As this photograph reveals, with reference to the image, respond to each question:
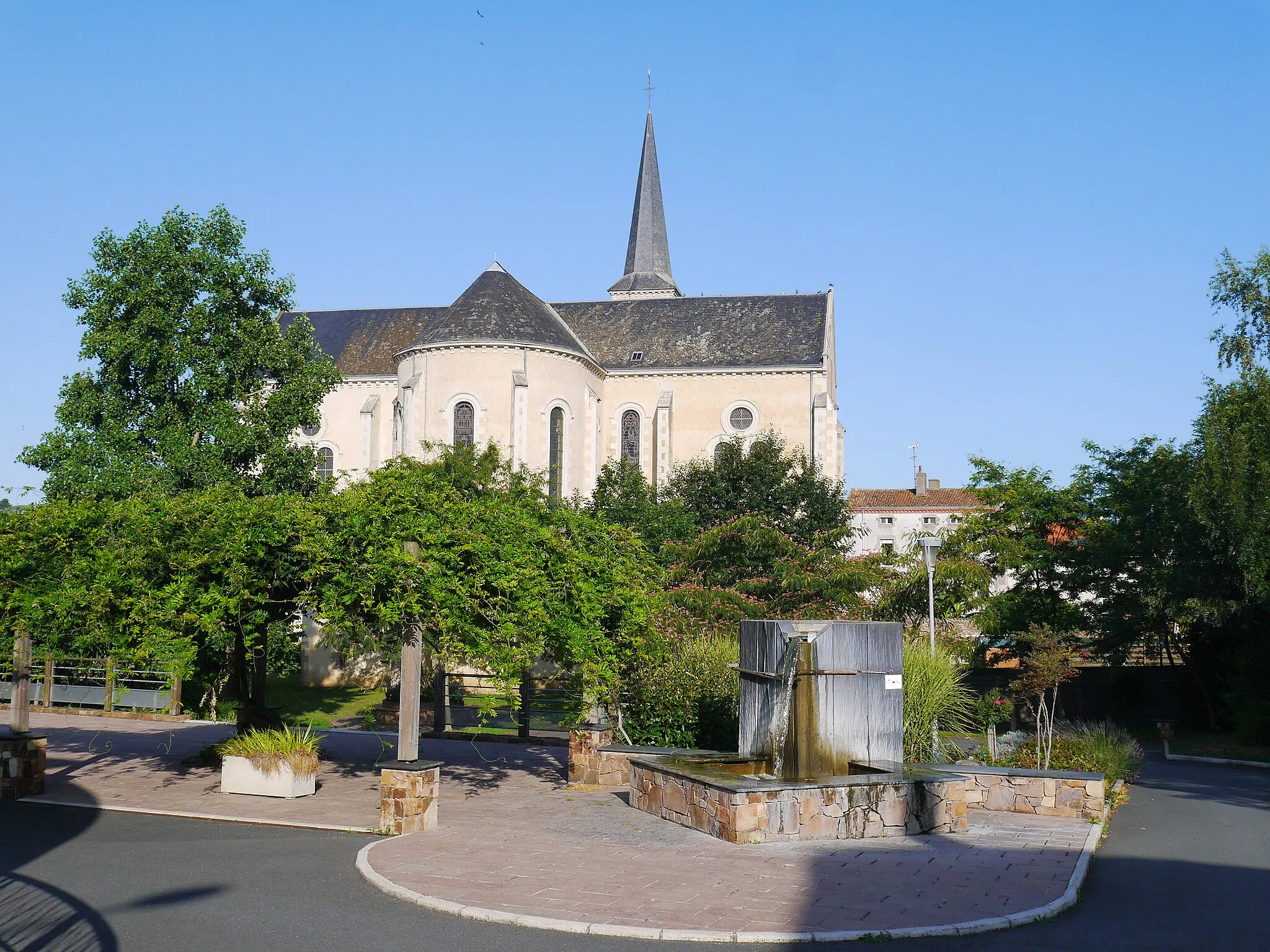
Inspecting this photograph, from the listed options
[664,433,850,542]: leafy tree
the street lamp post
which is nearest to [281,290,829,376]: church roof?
[664,433,850,542]: leafy tree

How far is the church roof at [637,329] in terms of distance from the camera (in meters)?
43.1

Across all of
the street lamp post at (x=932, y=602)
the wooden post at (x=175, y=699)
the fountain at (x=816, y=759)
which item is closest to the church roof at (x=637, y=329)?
the wooden post at (x=175, y=699)

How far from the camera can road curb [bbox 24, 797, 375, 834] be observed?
11.2 metres

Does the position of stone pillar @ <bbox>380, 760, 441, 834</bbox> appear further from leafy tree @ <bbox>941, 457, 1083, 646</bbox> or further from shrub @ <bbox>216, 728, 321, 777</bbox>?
leafy tree @ <bbox>941, 457, 1083, 646</bbox>

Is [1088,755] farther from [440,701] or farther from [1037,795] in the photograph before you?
[440,701]

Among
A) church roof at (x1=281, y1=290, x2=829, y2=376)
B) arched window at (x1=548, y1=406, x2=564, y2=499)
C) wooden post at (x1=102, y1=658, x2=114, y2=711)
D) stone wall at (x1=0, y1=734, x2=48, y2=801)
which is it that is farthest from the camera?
church roof at (x1=281, y1=290, x2=829, y2=376)

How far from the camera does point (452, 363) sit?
39.7 m

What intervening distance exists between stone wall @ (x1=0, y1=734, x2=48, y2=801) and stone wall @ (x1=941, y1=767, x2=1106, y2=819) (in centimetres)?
1093

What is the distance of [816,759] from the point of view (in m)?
11.6

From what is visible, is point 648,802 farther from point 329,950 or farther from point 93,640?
point 93,640

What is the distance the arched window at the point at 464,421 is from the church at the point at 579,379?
0.20ft

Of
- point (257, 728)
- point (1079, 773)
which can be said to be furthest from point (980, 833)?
point (257, 728)

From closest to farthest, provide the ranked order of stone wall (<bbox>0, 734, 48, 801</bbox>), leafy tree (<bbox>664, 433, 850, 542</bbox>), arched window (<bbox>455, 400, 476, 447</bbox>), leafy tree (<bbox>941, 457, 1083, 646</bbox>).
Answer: stone wall (<bbox>0, 734, 48, 801</bbox>)
leafy tree (<bbox>941, 457, 1083, 646</bbox>)
leafy tree (<bbox>664, 433, 850, 542</bbox>)
arched window (<bbox>455, 400, 476, 447</bbox>)

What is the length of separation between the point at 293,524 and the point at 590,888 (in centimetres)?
537
